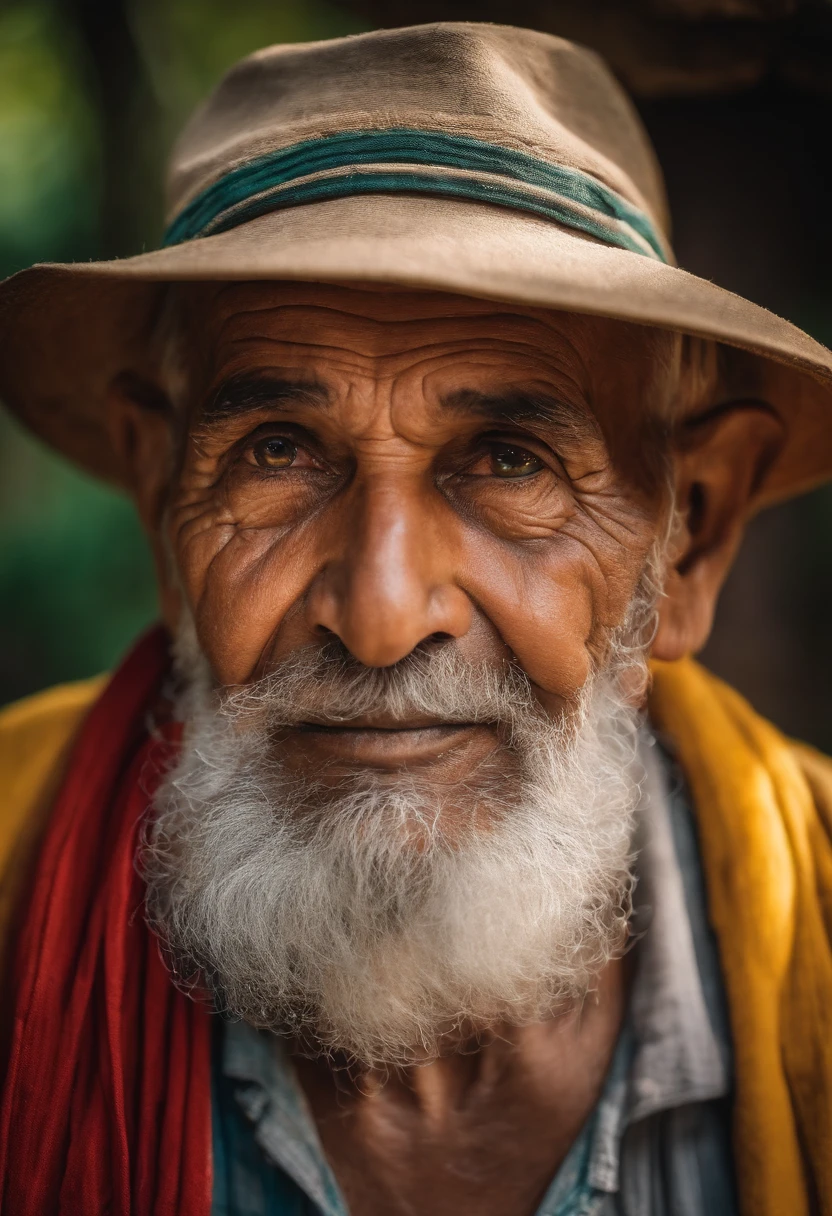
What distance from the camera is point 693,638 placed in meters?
2.04

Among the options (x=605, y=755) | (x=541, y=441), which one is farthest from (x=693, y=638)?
(x=541, y=441)

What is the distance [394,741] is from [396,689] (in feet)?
0.32

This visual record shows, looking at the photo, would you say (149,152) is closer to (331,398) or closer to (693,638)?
(331,398)

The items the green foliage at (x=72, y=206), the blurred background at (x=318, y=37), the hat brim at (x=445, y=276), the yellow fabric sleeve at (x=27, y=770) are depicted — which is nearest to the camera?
the hat brim at (x=445, y=276)

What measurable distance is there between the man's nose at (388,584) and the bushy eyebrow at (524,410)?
0.17 meters

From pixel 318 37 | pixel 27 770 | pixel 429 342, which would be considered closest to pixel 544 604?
pixel 429 342

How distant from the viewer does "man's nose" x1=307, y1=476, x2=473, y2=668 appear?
152 cm

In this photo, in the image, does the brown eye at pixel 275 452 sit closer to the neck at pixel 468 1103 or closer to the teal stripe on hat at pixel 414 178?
the teal stripe on hat at pixel 414 178

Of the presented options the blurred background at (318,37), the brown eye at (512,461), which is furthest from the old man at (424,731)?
the blurred background at (318,37)

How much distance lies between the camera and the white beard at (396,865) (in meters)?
1.64

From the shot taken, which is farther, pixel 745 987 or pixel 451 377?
pixel 745 987

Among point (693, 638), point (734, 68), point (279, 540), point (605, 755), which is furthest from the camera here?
point (734, 68)

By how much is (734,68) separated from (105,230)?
2.32 meters

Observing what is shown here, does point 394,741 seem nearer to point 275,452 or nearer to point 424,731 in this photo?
point 424,731
